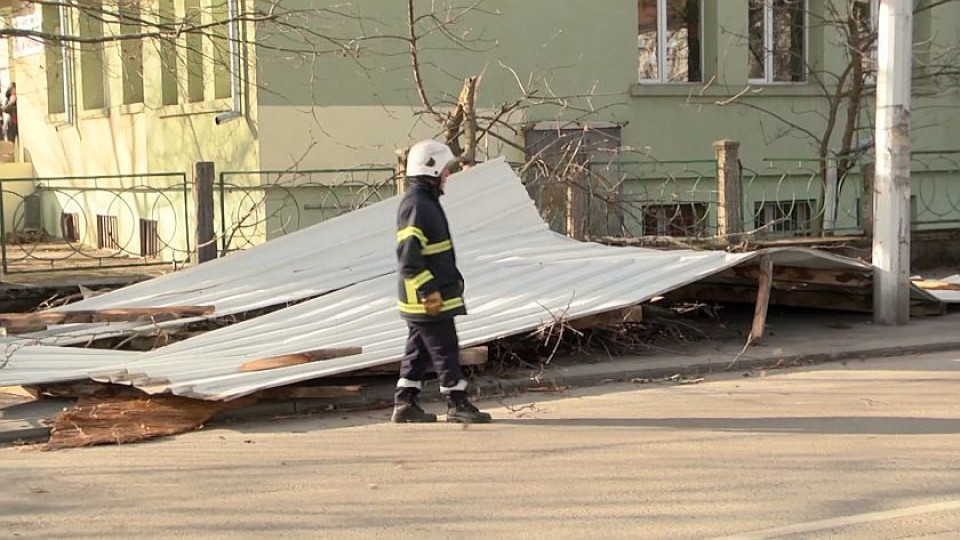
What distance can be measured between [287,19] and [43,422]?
8207 millimetres

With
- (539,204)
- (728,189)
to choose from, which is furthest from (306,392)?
(728,189)

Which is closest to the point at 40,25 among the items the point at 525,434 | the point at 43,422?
the point at 43,422

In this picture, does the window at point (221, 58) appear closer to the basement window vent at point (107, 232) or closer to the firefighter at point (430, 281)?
the basement window vent at point (107, 232)

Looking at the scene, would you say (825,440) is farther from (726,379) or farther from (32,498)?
(32,498)

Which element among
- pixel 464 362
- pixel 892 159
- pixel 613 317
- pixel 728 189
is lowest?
pixel 464 362

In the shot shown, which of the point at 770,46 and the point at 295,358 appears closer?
the point at 295,358

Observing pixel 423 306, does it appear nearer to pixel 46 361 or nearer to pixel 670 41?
pixel 46 361

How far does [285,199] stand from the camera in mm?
15219

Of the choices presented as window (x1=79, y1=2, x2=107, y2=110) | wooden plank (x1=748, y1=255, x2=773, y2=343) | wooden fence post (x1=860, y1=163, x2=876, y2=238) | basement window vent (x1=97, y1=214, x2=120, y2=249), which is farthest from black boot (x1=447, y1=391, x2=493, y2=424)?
window (x1=79, y1=2, x2=107, y2=110)

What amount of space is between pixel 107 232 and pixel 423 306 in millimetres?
12157

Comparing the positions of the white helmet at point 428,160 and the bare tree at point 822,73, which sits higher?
the bare tree at point 822,73

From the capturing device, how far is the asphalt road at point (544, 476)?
5625mm

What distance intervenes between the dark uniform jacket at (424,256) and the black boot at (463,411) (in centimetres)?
55

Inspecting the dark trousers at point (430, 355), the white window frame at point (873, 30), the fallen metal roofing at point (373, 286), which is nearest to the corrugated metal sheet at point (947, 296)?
the fallen metal roofing at point (373, 286)
